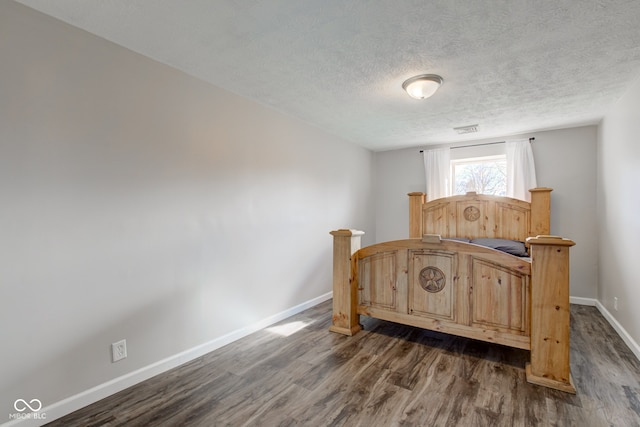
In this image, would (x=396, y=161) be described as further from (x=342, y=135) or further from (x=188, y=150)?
(x=188, y=150)

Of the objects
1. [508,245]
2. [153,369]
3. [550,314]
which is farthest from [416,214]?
[153,369]

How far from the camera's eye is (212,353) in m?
2.63

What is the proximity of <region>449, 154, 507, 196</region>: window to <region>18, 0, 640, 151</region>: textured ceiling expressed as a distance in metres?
1.30

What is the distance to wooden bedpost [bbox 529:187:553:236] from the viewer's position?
3898mm

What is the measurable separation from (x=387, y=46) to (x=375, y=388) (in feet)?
7.67

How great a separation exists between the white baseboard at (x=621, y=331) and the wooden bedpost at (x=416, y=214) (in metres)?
2.25

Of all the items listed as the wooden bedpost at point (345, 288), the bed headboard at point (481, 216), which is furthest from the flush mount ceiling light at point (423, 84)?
the bed headboard at point (481, 216)

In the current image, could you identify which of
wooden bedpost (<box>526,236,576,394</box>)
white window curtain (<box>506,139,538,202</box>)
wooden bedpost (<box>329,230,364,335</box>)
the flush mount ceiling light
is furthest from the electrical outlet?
white window curtain (<box>506,139,538,202</box>)

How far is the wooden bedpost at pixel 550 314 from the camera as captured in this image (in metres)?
2.08

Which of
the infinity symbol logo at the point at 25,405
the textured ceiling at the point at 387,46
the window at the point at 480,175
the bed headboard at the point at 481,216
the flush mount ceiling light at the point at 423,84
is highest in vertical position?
the textured ceiling at the point at 387,46

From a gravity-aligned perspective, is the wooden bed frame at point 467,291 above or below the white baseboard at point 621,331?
above

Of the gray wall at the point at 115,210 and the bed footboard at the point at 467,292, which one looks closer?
the gray wall at the point at 115,210

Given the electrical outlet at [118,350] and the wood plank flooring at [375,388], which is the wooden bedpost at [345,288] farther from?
the electrical outlet at [118,350]

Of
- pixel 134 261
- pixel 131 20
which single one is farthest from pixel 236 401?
pixel 131 20
